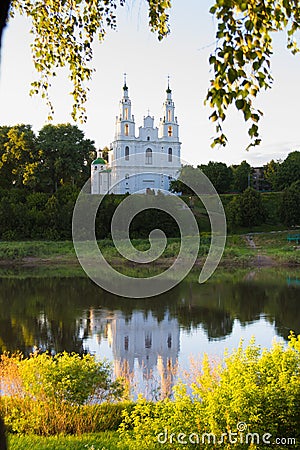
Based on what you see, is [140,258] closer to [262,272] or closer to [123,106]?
[262,272]

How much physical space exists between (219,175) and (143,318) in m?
32.1

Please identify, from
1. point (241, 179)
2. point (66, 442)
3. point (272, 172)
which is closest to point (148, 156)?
point (241, 179)

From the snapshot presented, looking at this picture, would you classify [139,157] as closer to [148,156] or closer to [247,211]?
[148,156]

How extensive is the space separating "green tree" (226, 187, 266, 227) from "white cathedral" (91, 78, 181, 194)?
721cm

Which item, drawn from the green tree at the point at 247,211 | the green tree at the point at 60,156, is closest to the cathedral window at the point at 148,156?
the green tree at the point at 60,156

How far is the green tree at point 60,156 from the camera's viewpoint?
36844mm

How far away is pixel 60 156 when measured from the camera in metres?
37.1

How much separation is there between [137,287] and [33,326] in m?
7.24

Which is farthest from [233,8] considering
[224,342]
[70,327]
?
[70,327]

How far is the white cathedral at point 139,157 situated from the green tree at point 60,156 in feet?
4.82

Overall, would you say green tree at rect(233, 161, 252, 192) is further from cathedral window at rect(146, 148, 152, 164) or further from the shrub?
the shrub

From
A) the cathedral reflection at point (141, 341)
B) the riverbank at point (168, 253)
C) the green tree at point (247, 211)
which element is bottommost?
the cathedral reflection at point (141, 341)

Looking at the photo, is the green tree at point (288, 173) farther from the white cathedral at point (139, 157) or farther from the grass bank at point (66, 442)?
the grass bank at point (66, 442)

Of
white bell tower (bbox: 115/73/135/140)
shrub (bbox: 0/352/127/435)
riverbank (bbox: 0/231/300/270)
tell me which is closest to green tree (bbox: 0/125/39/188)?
riverbank (bbox: 0/231/300/270)
